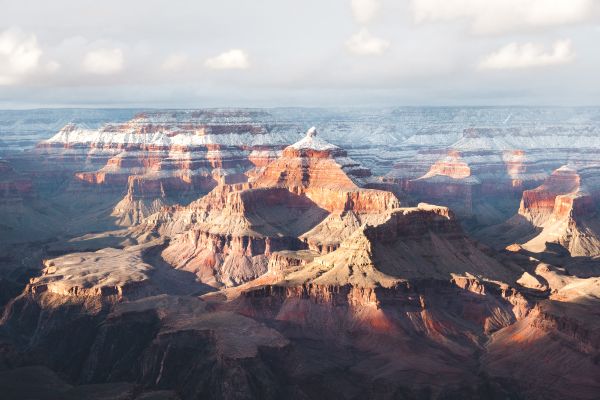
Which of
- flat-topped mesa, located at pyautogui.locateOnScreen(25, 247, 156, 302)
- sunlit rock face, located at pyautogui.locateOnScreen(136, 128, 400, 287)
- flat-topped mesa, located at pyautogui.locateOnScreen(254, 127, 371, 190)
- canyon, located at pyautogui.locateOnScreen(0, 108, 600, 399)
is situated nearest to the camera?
canyon, located at pyautogui.locateOnScreen(0, 108, 600, 399)

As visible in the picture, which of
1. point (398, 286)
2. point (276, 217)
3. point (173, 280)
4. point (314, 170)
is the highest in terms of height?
point (314, 170)

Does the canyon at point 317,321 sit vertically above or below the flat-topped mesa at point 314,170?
below

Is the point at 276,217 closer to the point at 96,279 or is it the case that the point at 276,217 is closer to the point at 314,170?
the point at 314,170

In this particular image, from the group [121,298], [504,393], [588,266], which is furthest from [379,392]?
[588,266]

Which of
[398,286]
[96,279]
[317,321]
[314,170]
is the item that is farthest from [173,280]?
[398,286]

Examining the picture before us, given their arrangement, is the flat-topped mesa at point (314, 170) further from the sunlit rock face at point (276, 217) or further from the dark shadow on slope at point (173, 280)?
the dark shadow on slope at point (173, 280)

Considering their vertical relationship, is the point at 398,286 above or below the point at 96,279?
above

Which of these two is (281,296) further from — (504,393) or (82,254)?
(82,254)

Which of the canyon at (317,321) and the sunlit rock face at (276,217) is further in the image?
the sunlit rock face at (276,217)

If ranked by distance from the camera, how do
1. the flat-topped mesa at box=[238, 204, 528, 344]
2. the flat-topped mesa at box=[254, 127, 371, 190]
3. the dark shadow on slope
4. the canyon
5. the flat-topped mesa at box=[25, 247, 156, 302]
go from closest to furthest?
the canyon, the flat-topped mesa at box=[238, 204, 528, 344], the flat-topped mesa at box=[25, 247, 156, 302], the dark shadow on slope, the flat-topped mesa at box=[254, 127, 371, 190]

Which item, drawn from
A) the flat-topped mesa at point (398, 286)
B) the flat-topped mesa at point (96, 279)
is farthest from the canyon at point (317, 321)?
the flat-topped mesa at point (96, 279)

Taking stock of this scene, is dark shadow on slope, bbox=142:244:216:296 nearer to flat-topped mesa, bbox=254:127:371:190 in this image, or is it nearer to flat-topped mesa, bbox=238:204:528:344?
flat-topped mesa, bbox=238:204:528:344

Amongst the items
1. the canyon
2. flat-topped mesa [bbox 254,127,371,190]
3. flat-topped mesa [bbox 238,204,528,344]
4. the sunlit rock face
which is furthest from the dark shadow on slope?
flat-topped mesa [bbox 254,127,371,190]
